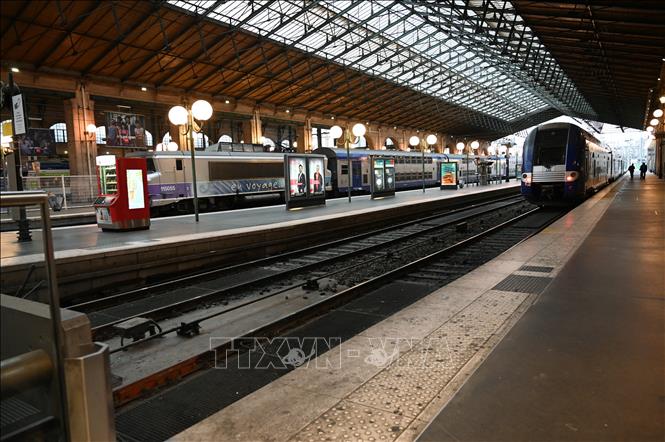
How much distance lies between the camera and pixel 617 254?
7961 millimetres

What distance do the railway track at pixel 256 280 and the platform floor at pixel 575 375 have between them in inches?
129

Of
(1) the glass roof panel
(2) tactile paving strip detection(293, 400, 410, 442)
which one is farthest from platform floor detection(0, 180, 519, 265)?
(1) the glass roof panel

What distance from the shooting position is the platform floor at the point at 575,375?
2740 mm

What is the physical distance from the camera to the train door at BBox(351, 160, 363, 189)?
2800 centimetres

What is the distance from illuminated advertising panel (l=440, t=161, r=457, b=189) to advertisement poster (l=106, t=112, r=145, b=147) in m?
19.9

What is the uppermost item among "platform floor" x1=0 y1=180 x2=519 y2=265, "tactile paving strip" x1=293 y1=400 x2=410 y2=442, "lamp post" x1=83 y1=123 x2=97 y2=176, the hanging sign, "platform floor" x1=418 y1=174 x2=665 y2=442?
"lamp post" x1=83 y1=123 x2=97 y2=176

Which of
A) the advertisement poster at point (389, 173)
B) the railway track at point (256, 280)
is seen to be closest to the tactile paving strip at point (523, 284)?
the railway track at point (256, 280)

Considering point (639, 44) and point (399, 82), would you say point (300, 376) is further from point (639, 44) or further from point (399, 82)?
point (399, 82)

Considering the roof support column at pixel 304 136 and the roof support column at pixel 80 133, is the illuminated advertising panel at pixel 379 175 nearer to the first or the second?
the roof support column at pixel 80 133

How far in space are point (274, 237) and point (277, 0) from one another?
18171 mm

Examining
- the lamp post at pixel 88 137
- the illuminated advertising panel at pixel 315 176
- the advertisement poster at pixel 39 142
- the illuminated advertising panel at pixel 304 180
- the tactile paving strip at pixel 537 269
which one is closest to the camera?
the tactile paving strip at pixel 537 269

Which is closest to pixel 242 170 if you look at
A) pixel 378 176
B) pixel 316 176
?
pixel 316 176

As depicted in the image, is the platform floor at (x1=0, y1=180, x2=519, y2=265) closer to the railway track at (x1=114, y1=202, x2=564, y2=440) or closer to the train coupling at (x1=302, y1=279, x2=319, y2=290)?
the railway track at (x1=114, y1=202, x2=564, y2=440)

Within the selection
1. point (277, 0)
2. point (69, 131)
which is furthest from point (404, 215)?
point (69, 131)
